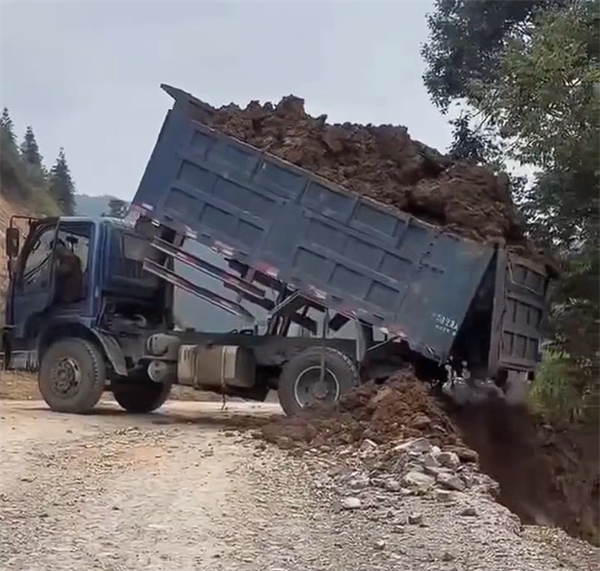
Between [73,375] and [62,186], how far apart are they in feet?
142

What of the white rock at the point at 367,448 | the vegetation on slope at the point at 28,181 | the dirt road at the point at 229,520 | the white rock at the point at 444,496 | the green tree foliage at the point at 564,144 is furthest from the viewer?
the vegetation on slope at the point at 28,181

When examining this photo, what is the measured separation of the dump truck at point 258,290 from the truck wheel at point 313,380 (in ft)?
0.05

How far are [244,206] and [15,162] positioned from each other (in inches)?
1431

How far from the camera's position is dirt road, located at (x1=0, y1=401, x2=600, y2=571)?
20.9 ft

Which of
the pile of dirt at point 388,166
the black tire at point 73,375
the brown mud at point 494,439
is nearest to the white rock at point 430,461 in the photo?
the brown mud at point 494,439

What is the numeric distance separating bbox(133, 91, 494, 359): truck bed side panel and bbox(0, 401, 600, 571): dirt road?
7.11 feet

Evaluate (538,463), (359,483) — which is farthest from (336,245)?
(359,483)

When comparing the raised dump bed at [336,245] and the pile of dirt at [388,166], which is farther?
the pile of dirt at [388,166]

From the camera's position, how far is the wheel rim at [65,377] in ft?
43.4

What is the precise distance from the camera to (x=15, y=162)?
4609 centimetres

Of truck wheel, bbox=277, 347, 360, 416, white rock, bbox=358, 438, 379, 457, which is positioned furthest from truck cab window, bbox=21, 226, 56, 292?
white rock, bbox=358, 438, 379, 457

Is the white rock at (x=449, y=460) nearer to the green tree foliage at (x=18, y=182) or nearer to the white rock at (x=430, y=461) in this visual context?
the white rock at (x=430, y=461)

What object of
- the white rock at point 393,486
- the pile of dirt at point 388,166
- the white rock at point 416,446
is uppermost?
the pile of dirt at point 388,166

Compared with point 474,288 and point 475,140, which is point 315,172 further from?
point 475,140
